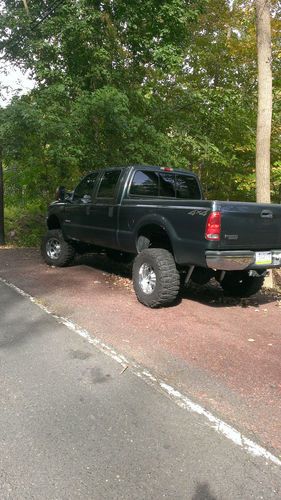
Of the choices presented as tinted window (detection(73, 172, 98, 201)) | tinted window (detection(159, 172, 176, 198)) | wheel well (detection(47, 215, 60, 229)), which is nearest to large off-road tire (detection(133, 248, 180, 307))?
tinted window (detection(159, 172, 176, 198))

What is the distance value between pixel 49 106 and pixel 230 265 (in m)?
6.50

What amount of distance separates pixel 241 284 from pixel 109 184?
114 inches

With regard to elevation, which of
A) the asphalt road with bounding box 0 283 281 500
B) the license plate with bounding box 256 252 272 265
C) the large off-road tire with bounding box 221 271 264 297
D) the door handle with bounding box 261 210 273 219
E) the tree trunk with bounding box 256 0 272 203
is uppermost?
the tree trunk with bounding box 256 0 272 203

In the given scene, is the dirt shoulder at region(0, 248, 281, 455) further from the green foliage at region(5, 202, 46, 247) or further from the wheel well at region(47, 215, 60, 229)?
the green foliage at region(5, 202, 46, 247)

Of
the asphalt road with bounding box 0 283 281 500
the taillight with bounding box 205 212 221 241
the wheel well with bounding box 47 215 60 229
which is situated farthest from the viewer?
the wheel well with bounding box 47 215 60 229

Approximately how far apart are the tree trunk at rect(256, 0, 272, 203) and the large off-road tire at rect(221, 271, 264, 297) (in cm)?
243

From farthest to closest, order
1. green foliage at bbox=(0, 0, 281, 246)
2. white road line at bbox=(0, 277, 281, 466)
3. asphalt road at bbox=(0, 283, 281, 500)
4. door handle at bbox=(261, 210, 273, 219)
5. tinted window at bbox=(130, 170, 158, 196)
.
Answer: green foliage at bbox=(0, 0, 281, 246) → tinted window at bbox=(130, 170, 158, 196) → door handle at bbox=(261, 210, 273, 219) → white road line at bbox=(0, 277, 281, 466) → asphalt road at bbox=(0, 283, 281, 500)

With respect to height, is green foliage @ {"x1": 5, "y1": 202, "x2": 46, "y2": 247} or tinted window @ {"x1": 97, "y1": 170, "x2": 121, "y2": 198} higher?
tinted window @ {"x1": 97, "y1": 170, "x2": 121, "y2": 198}

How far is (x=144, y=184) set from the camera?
7004 mm

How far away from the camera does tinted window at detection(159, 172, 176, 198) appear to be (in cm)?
714

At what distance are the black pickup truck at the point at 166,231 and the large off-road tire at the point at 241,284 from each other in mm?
16

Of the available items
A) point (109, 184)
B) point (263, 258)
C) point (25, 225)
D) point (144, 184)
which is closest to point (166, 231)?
point (263, 258)

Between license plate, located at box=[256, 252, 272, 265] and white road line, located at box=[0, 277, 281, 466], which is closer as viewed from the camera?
white road line, located at box=[0, 277, 281, 466]

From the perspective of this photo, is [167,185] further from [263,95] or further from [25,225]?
[25,225]
